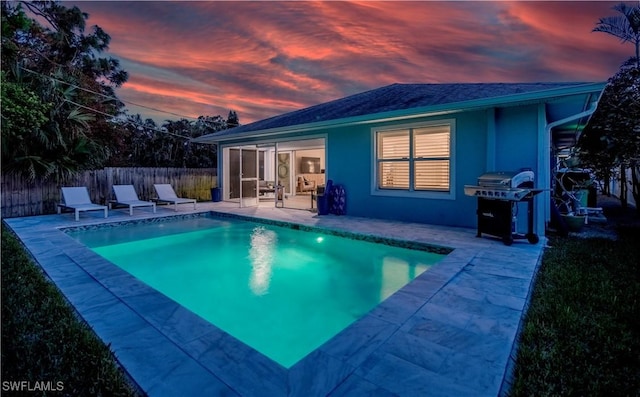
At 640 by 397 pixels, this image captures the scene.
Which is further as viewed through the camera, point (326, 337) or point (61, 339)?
point (326, 337)

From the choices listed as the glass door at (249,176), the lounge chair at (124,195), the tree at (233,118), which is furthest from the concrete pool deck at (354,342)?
the tree at (233,118)

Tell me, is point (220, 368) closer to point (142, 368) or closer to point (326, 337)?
point (142, 368)

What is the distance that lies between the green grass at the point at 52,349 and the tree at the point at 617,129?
9684 mm

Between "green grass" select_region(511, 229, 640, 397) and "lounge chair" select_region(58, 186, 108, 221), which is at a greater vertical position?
"lounge chair" select_region(58, 186, 108, 221)

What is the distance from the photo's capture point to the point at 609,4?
31.4ft

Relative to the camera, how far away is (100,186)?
11.1 m

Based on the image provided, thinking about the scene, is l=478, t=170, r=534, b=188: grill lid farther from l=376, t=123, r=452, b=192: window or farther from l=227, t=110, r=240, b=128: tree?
→ l=227, t=110, r=240, b=128: tree

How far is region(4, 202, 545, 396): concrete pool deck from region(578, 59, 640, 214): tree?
17.1ft

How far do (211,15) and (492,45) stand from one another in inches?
328

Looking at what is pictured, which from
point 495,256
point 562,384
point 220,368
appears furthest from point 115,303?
point 495,256

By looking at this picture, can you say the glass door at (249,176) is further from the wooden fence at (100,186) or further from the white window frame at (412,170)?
the white window frame at (412,170)

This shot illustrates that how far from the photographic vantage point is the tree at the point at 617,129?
284 inches

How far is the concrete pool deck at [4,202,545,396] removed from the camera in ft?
6.41

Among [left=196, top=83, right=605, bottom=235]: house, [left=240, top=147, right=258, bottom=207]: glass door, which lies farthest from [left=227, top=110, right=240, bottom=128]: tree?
[left=196, top=83, right=605, bottom=235]: house
